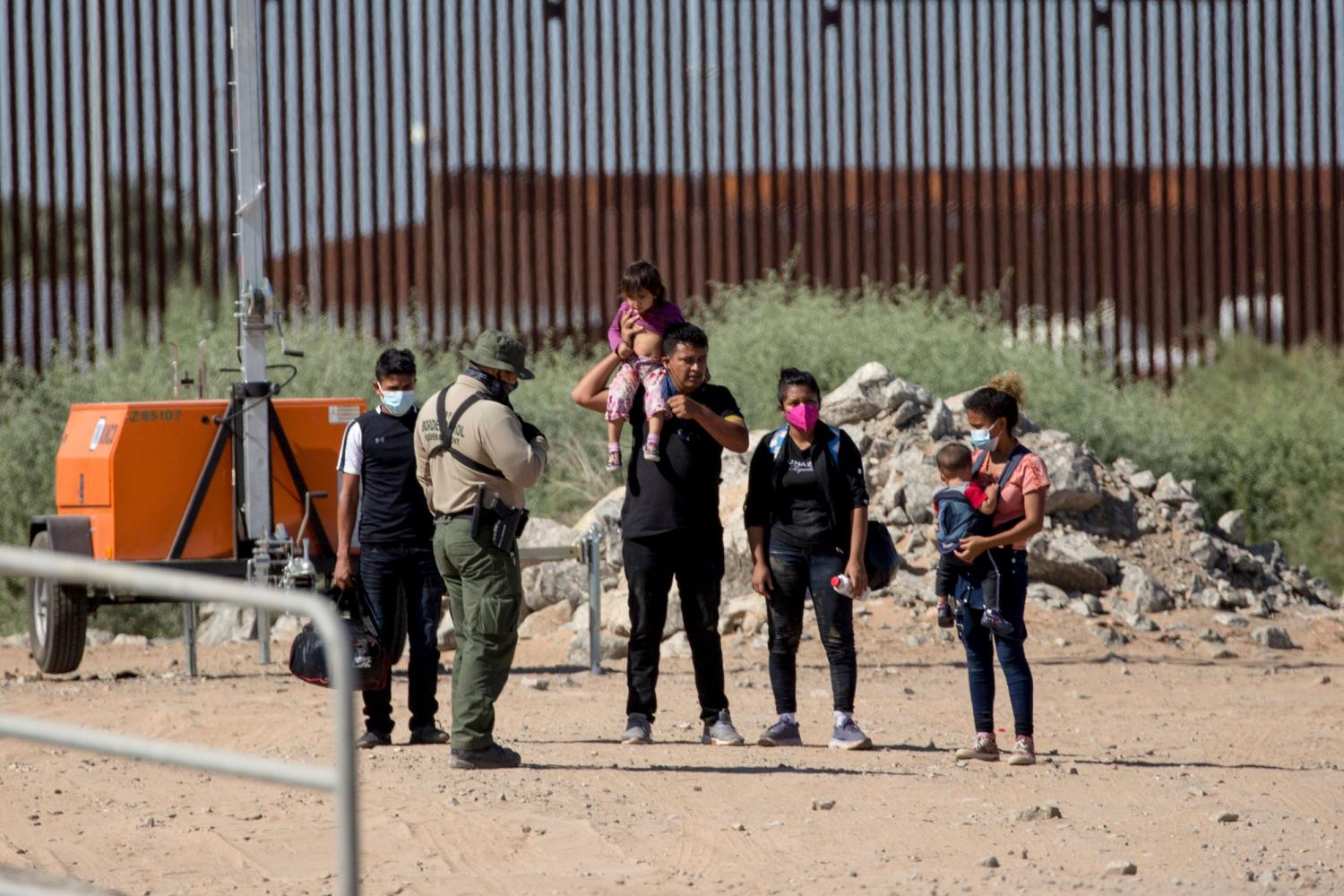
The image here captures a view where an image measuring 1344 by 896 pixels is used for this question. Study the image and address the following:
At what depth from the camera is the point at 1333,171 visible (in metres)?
20.6

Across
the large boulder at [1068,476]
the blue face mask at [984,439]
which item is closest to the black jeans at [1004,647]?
the blue face mask at [984,439]

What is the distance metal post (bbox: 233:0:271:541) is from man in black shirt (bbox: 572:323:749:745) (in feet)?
11.4

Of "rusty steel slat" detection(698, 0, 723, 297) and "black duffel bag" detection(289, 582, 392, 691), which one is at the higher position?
"rusty steel slat" detection(698, 0, 723, 297)

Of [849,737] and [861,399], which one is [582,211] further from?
[849,737]

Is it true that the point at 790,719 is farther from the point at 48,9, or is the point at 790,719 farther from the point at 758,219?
the point at 48,9

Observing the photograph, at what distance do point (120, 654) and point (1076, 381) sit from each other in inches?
331

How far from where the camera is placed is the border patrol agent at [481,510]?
661cm

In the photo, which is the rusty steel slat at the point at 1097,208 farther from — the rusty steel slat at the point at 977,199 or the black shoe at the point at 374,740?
the black shoe at the point at 374,740

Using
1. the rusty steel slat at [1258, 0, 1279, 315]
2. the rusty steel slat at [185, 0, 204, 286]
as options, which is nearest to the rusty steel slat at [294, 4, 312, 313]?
the rusty steel slat at [185, 0, 204, 286]

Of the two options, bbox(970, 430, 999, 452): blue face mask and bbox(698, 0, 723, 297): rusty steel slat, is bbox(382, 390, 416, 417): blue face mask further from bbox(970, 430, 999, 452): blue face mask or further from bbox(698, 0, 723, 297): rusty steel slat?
bbox(698, 0, 723, 297): rusty steel slat

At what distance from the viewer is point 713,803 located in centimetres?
618

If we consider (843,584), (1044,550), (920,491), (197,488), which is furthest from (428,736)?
(1044,550)

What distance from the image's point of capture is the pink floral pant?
7.29m

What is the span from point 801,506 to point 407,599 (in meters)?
1.69
